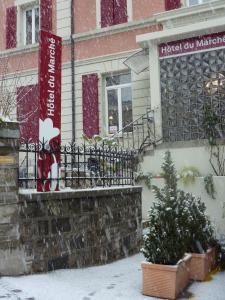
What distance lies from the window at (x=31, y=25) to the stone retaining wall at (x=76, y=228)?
10765mm

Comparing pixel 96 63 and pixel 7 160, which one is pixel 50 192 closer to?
pixel 7 160

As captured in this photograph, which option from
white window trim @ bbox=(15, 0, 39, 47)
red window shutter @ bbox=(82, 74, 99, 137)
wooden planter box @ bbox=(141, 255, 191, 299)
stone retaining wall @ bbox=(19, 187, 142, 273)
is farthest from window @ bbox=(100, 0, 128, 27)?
wooden planter box @ bbox=(141, 255, 191, 299)

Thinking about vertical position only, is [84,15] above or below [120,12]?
above

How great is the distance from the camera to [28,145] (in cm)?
Answer: 615

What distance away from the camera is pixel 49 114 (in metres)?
6.54

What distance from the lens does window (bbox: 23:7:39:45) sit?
17.0m

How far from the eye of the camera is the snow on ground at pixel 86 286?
16.8 ft

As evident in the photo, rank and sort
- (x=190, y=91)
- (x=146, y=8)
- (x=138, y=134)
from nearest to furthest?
(x=190, y=91) → (x=138, y=134) → (x=146, y=8)

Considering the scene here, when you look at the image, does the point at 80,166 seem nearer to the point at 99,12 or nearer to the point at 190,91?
the point at 190,91

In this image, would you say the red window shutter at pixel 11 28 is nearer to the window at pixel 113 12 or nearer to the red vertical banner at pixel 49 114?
the window at pixel 113 12

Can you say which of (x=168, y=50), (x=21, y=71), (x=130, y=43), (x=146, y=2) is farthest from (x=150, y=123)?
(x=21, y=71)

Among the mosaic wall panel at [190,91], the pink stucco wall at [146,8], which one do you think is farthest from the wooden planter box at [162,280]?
the pink stucco wall at [146,8]

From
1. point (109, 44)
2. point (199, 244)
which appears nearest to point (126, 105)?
point (109, 44)

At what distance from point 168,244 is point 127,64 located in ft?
29.1
